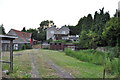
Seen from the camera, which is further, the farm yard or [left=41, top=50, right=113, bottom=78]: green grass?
[left=41, top=50, right=113, bottom=78]: green grass

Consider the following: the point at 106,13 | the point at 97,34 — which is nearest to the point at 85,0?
the point at 97,34

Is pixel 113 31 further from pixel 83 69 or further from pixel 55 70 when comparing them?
pixel 55 70

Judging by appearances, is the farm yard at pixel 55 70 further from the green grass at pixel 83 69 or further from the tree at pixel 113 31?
the tree at pixel 113 31

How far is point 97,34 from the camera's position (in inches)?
862

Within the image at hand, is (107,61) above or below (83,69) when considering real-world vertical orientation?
above

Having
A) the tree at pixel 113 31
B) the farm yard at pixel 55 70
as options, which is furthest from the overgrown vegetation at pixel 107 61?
the tree at pixel 113 31

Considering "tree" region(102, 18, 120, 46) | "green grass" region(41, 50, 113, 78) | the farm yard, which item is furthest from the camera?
"tree" region(102, 18, 120, 46)

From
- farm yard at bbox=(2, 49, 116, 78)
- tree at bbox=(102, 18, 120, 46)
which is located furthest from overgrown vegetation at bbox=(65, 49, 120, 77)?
tree at bbox=(102, 18, 120, 46)

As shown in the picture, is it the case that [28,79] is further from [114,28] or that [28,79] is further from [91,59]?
[114,28]

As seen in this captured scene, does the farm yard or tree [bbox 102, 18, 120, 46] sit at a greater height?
tree [bbox 102, 18, 120, 46]

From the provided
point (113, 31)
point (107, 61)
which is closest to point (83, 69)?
point (107, 61)

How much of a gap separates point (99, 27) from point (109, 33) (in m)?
5.42

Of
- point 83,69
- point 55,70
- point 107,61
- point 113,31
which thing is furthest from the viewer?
point 113,31

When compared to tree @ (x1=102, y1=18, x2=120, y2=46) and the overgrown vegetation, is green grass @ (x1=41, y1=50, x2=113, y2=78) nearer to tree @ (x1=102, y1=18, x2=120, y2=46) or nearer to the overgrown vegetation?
the overgrown vegetation
